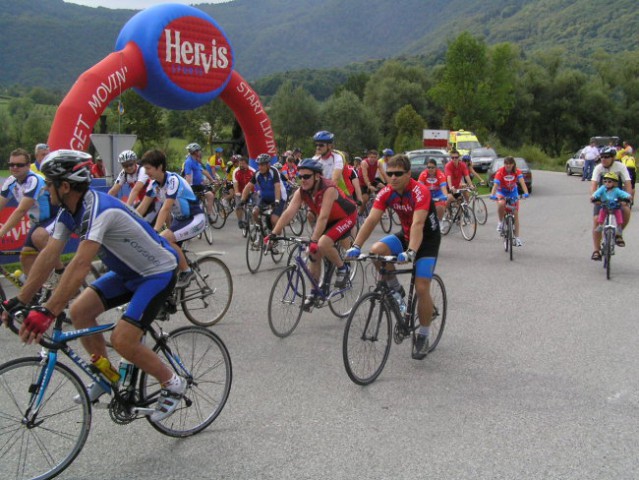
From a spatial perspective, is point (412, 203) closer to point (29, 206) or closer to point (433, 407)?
point (433, 407)

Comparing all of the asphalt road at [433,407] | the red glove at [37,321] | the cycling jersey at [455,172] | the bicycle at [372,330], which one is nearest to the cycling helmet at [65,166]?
the red glove at [37,321]

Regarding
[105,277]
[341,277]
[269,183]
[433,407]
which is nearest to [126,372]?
[105,277]

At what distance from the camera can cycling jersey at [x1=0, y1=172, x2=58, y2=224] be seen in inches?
277

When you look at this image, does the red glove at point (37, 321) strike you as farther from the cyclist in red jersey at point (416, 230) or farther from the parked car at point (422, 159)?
the parked car at point (422, 159)

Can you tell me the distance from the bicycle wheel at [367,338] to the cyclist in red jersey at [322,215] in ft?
5.24

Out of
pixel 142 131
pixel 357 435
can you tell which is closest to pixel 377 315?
pixel 357 435

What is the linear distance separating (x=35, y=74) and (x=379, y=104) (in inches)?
3337

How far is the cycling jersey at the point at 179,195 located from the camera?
7.00 metres

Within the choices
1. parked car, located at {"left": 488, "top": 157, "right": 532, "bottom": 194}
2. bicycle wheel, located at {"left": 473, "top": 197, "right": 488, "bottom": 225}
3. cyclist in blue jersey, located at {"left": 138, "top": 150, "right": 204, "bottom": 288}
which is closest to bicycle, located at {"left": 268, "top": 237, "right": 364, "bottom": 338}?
cyclist in blue jersey, located at {"left": 138, "top": 150, "right": 204, "bottom": 288}

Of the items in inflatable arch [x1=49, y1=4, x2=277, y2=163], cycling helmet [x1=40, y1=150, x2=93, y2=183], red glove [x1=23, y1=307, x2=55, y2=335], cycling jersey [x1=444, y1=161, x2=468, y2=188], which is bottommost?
red glove [x1=23, y1=307, x2=55, y2=335]

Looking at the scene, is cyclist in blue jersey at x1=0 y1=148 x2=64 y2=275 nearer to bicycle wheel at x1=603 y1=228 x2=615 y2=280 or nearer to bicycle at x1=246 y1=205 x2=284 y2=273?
bicycle at x1=246 y1=205 x2=284 y2=273

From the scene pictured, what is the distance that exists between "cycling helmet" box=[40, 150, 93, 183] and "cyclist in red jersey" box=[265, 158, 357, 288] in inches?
129

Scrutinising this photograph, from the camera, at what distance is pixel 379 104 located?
3354 inches

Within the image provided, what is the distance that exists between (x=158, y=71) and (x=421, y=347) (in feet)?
41.3
